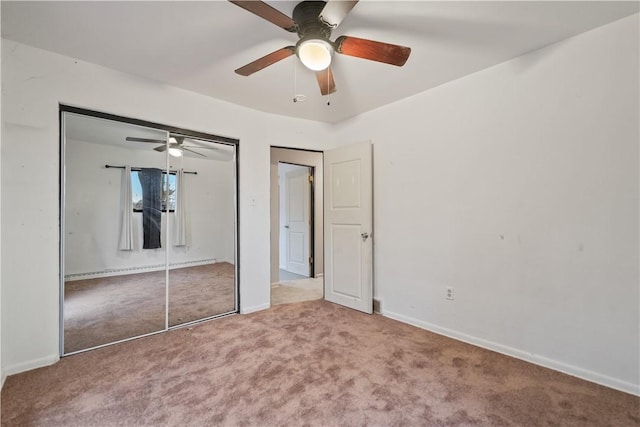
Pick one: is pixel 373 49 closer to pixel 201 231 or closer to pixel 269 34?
pixel 269 34

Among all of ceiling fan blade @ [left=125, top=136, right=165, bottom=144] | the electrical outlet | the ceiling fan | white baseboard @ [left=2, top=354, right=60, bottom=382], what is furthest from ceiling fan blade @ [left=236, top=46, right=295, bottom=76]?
white baseboard @ [left=2, top=354, right=60, bottom=382]

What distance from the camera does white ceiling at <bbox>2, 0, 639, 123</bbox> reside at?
1605 millimetres

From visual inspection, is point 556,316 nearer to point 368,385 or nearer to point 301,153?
point 368,385

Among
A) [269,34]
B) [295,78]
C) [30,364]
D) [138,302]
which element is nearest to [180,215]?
[138,302]

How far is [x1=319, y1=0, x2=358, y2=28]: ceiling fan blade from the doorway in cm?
280

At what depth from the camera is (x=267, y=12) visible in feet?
4.46

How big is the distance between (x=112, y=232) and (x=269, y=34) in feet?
8.04

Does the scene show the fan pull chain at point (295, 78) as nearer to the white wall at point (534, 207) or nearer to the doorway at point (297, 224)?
the white wall at point (534, 207)

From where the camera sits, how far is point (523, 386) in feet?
5.86

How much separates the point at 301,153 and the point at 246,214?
1.89m

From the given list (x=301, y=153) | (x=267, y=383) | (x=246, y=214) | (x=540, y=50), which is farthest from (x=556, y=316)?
(x=301, y=153)

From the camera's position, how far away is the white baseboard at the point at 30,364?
189 centimetres

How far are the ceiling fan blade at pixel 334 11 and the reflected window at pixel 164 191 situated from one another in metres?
2.22

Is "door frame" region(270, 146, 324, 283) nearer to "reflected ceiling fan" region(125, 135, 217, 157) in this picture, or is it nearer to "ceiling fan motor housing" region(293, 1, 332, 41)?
"reflected ceiling fan" region(125, 135, 217, 157)
